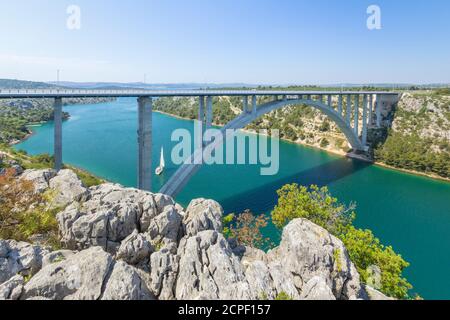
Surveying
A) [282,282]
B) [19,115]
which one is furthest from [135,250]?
[19,115]

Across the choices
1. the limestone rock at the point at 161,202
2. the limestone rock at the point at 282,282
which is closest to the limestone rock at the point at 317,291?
the limestone rock at the point at 282,282

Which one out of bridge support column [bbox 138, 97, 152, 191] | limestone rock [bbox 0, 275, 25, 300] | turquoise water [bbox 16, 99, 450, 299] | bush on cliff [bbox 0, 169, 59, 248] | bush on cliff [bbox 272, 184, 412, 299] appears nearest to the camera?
limestone rock [bbox 0, 275, 25, 300]

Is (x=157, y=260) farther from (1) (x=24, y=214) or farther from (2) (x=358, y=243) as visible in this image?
(2) (x=358, y=243)

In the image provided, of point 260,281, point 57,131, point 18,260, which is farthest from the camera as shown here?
point 57,131

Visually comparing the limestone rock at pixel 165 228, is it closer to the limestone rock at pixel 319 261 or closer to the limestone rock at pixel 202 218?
the limestone rock at pixel 202 218

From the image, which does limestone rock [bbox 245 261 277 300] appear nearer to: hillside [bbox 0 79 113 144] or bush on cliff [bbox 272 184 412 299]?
bush on cliff [bbox 272 184 412 299]

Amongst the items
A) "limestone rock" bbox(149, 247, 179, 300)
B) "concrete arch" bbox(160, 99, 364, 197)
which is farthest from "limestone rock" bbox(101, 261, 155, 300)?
"concrete arch" bbox(160, 99, 364, 197)
